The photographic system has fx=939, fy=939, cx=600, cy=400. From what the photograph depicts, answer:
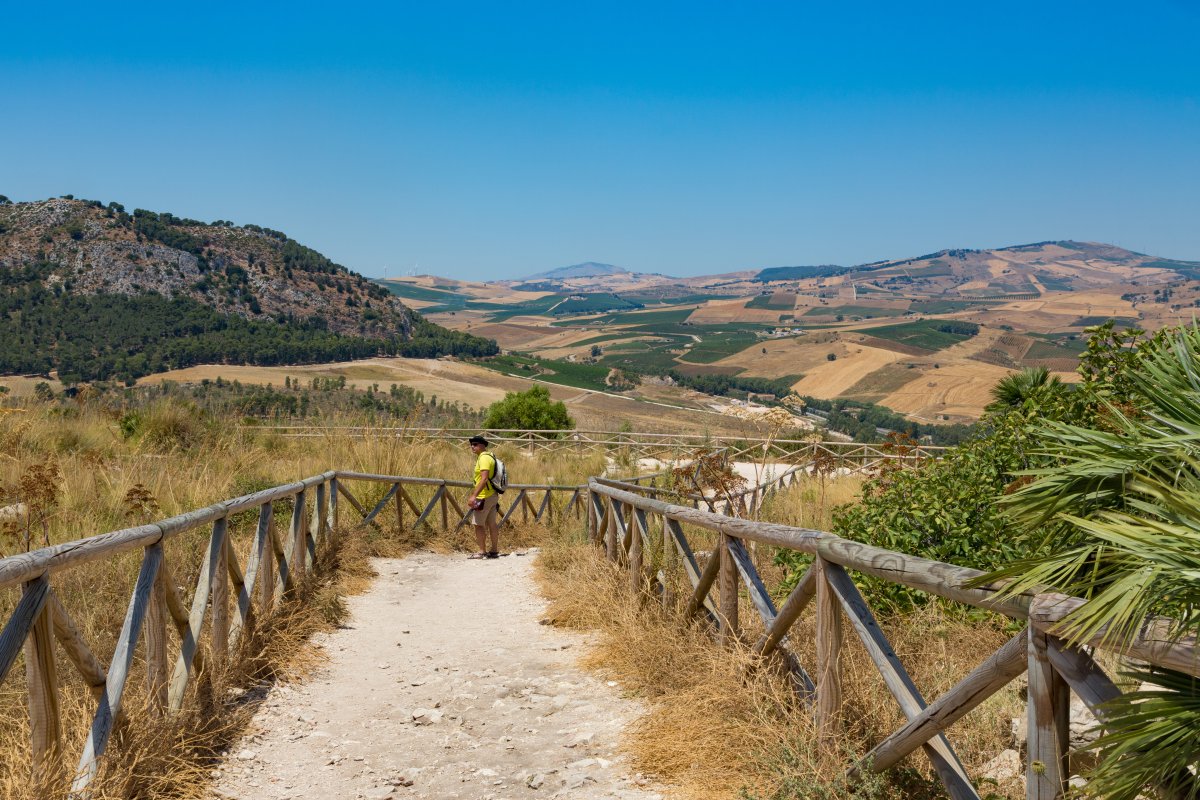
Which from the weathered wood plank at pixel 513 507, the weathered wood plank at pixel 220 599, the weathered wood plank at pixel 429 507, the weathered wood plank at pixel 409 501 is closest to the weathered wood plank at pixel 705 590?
the weathered wood plank at pixel 220 599

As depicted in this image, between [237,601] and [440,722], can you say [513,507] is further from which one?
[440,722]

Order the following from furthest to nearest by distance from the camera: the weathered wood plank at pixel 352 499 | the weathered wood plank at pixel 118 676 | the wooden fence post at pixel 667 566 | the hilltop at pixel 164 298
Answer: the hilltop at pixel 164 298
the weathered wood plank at pixel 352 499
the wooden fence post at pixel 667 566
the weathered wood plank at pixel 118 676

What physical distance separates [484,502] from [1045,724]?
9994 mm

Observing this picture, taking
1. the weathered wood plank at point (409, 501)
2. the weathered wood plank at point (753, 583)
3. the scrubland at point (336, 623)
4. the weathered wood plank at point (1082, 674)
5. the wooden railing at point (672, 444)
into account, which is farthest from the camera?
the wooden railing at point (672, 444)

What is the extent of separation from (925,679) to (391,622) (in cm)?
453

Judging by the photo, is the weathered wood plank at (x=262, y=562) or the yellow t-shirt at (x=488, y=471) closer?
the weathered wood plank at (x=262, y=562)

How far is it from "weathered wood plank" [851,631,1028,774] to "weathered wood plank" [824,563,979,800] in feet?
0.18

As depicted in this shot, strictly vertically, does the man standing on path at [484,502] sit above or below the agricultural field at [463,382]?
above

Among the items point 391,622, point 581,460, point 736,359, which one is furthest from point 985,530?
point 736,359

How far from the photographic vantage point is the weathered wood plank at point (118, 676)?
3.60 m

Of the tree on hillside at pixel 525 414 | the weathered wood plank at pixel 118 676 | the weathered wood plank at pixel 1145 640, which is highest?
the weathered wood plank at pixel 1145 640

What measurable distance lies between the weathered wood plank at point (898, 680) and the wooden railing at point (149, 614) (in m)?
2.93

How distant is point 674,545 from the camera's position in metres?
6.53

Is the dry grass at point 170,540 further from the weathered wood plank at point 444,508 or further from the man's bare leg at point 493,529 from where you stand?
the man's bare leg at point 493,529
